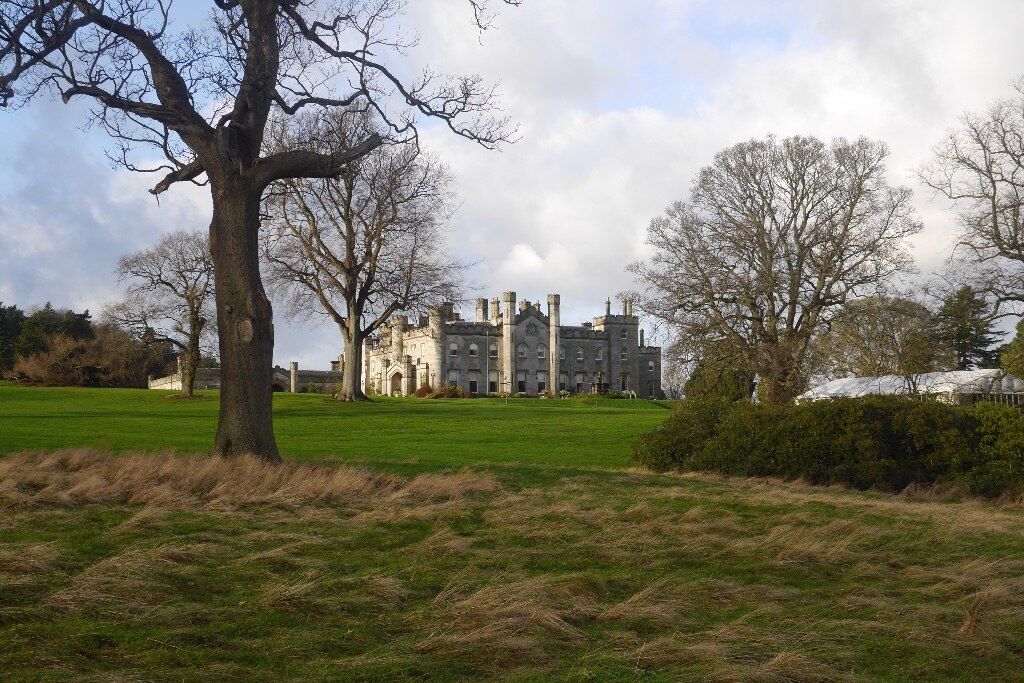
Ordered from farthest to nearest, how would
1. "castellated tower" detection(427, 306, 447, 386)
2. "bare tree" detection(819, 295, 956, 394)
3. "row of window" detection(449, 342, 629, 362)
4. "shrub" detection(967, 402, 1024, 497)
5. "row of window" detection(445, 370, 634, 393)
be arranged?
1. "row of window" detection(449, 342, 629, 362)
2. "row of window" detection(445, 370, 634, 393)
3. "castellated tower" detection(427, 306, 447, 386)
4. "bare tree" detection(819, 295, 956, 394)
5. "shrub" detection(967, 402, 1024, 497)

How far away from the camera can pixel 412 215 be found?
41000 millimetres

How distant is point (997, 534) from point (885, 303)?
3531 centimetres

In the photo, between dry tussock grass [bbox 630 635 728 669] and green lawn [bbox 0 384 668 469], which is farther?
green lawn [bbox 0 384 668 469]

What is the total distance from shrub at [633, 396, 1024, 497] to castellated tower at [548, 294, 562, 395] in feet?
228

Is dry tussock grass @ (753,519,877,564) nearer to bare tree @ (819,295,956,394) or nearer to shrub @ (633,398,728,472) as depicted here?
shrub @ (633,398,728,472)

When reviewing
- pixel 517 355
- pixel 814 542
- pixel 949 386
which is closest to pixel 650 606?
pixel 814 542

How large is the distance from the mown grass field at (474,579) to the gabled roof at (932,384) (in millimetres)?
31468

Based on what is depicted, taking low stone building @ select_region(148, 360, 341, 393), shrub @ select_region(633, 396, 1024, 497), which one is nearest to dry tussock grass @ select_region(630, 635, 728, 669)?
shrub @ select_region(633, 396, 1024, 497)

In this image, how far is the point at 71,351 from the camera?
191 feet

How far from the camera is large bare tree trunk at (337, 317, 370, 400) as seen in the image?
43438 mm

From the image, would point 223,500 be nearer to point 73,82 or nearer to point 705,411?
point 73,82

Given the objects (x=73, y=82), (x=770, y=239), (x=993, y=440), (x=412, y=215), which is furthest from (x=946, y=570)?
(x=412, y=215)

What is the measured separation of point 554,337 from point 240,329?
249 ft

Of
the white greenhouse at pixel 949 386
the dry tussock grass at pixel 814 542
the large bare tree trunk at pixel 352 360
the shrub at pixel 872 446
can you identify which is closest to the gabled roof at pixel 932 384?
the white greenhouse at pixel 949 386
